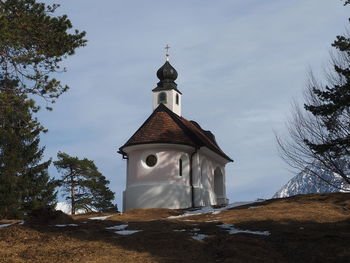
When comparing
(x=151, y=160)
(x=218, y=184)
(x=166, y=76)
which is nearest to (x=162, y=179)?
(x=151, y=160)

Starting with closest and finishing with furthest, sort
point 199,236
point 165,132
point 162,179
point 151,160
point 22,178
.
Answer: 1. point 199,236
2. point 162,179
3. point 151,160
4. point 165,132
5. point 22,178

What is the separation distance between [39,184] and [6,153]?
331cm

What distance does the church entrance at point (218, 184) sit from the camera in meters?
31.0

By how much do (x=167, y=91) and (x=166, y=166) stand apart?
6.64 metres

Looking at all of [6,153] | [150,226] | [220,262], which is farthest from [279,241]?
[6,153]

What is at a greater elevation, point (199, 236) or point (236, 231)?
point (236, 231)

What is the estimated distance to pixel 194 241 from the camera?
39.5 ft

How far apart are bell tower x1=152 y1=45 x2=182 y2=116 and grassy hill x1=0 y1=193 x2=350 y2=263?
14.8 m

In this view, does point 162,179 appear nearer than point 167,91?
Yes

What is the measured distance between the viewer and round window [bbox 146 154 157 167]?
1038 inches

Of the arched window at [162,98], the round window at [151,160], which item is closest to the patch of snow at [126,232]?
the round window at [151,160]

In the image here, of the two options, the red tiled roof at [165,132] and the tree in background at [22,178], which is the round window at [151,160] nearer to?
the red tiled roof at [165,132]

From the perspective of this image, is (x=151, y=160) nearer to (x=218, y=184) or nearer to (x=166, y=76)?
(x=218, y=184)

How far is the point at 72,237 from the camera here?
42.4 ft
